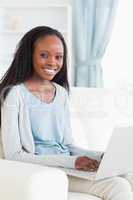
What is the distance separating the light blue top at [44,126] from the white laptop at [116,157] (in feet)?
0.70

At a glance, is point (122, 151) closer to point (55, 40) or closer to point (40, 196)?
point (40, 196)

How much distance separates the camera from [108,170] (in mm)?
1728

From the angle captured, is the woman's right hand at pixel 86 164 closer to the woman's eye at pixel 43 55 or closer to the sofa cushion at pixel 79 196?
the sofa cushion at pixel 79 196

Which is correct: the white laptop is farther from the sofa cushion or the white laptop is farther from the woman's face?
the woman's face

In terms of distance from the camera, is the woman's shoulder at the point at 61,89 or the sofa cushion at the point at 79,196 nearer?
the sofa cushion at the point at 79,196

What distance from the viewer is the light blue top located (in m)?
→ 1.97

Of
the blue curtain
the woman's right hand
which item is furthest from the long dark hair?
the blue curtain

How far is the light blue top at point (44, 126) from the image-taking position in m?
1.97

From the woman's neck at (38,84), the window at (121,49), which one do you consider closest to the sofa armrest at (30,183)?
the woman's neck at (38,84)

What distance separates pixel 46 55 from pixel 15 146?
445 mm

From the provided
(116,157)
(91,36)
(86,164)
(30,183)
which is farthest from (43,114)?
(91,36)

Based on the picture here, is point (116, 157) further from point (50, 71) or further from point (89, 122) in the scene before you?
point (89, 122)

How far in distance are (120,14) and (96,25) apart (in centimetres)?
24

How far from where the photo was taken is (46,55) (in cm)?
204
